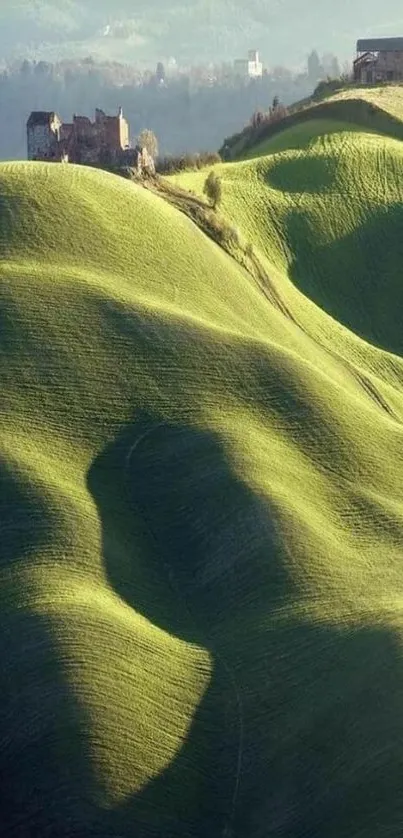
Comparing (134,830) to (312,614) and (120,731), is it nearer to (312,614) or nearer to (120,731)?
(120,731)

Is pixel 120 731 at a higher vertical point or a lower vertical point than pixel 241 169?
lower

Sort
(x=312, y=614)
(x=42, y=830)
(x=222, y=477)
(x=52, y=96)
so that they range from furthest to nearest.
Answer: (x=52, y=96), (x=222, y=477), (x=312, y=614), (x=42, y=830)

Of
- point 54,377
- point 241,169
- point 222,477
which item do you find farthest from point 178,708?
point 241,169

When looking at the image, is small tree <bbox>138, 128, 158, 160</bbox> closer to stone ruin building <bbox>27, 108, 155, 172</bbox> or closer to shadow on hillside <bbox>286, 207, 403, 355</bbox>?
stone ruin building <bbox>27, 108, 155, 172</bbox>

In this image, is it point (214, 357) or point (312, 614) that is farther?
A: point (214, 357)

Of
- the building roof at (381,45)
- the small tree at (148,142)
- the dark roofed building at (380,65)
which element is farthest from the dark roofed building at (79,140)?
the building roof at (381,45)

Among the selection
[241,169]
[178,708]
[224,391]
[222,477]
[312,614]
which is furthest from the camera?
[241,169]

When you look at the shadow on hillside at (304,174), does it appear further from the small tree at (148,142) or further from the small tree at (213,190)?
the small tree at (148,142)
